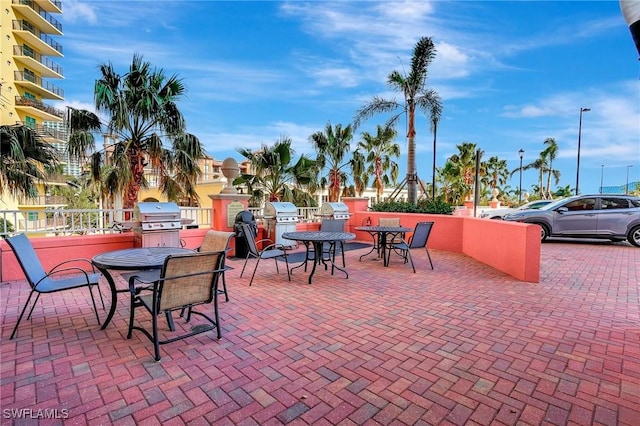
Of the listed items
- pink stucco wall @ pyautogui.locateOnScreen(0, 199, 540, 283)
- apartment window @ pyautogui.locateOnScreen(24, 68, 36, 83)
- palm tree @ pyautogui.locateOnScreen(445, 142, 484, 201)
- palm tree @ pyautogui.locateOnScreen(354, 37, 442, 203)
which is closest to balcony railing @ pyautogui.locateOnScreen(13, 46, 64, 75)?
apartment window @ pyautogui.locateOnScreen(24, 68, 36, 83)

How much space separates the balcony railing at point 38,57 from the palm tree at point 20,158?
19240mm

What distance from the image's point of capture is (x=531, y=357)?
2508mm

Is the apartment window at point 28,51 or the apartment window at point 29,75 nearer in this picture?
the apartment window at point 28,51

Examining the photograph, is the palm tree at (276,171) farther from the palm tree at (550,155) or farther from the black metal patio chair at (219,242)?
the palm tree at (550,155)

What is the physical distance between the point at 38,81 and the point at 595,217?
32578mm

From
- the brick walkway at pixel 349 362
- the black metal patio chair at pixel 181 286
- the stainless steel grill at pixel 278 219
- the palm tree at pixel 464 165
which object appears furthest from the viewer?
the palm tree at pixel 464 165

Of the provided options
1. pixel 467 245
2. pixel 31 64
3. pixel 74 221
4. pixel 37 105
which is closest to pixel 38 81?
pixel 31 64

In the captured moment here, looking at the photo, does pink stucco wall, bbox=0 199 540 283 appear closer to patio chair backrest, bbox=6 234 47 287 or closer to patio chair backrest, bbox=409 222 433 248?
patio chair backrest, bbox=409 222 433 248

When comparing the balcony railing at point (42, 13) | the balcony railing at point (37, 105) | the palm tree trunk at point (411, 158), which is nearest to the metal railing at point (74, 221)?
the palm tree trunk at point (411, 158)

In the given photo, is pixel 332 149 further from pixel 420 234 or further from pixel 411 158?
pixel 420 234

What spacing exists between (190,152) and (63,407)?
23.5ft

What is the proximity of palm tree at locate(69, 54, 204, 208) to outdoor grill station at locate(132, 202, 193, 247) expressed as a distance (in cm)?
273

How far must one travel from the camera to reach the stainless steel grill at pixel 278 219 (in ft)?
23.5

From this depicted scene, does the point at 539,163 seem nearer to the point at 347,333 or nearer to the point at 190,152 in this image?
the point at 190,152
